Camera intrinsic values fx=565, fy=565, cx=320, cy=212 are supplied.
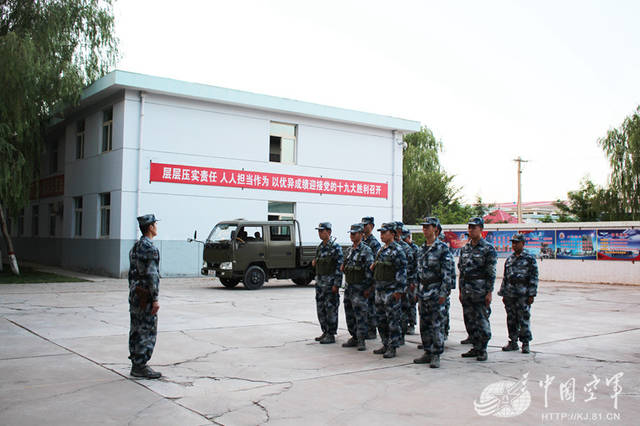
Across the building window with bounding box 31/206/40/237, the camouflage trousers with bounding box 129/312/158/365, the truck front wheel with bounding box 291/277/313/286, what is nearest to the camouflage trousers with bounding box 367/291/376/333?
the camouflage trousers with bounding box 129/312/158/365

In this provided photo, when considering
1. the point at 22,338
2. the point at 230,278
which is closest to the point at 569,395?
the point at 22,338

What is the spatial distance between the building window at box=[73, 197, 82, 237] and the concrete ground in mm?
12487

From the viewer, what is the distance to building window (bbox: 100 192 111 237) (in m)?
20.3

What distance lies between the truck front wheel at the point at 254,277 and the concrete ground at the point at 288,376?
17.3 feet

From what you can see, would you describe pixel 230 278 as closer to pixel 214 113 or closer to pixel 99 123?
pixel 214 113

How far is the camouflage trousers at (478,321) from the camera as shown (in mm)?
6906

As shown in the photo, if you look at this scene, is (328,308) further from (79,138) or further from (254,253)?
(79,138)

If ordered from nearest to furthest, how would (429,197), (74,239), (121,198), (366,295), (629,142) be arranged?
1. (366,295)
2. (121,198)
3. (74,239)
4. (629,142)
5. (429,197)

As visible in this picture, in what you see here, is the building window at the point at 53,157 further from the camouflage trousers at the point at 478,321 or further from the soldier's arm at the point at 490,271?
the soldier's arm at the point at 490,271

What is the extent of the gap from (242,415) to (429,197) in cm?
3962

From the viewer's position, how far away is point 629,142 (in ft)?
111

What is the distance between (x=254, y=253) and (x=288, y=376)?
1026cm

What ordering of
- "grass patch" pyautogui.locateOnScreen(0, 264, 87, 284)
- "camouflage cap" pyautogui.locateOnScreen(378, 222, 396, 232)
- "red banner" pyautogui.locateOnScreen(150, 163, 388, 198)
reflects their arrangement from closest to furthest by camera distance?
"camouflage cap" pyautogui.locateOnScreen(378, 222, 396, 232), "grass patch" pyautogui.locateOnScreen(0, 264, 87, 284), "red banner" pyautogui.locateOnScreen(150, 163, 388, 198)

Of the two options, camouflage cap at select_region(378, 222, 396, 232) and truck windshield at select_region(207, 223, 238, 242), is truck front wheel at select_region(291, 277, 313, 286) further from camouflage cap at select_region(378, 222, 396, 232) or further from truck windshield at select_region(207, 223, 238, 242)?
camouflage cap at select_region(378, 222, 396, 232)
